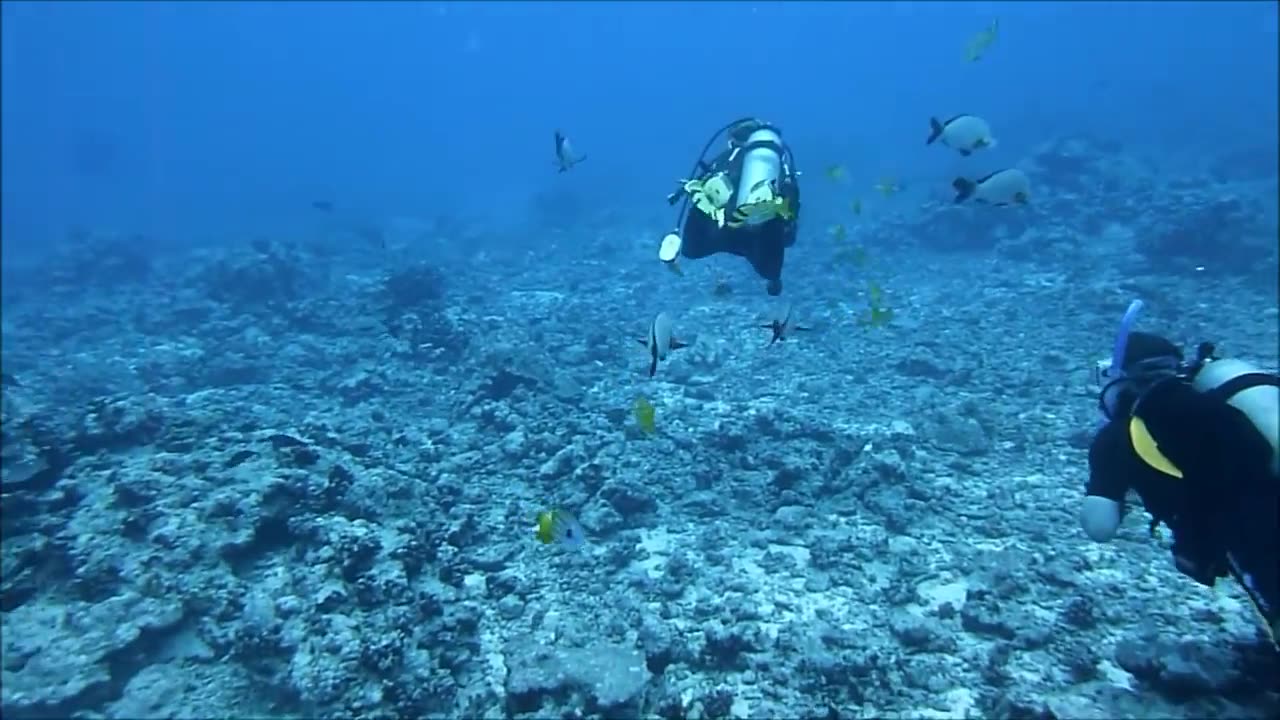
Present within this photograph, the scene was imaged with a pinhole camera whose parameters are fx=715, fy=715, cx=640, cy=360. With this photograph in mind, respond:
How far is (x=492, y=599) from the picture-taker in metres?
6.92

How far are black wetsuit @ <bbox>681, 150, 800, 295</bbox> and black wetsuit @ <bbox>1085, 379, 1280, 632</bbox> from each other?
3121mm

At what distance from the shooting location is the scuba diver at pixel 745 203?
5.21m

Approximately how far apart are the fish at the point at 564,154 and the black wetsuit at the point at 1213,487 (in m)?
6.47

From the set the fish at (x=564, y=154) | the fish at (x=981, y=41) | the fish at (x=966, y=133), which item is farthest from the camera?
the fish at (x=981, y=41)

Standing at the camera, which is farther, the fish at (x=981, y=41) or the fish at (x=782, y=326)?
the fish at (x=981, y=41)

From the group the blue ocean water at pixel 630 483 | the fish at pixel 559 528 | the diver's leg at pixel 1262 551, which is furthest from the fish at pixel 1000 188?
the fish at pixel 559 528

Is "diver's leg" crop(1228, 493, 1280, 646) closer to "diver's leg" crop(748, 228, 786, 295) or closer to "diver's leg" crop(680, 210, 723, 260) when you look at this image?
"diver's leg" crop(748, 228, 786, 295)

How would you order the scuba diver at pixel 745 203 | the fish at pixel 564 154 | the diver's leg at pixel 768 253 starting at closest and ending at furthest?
the scuba diver at pixel 745 203, the diver's leg at pixel 768 253, the fish at pixel 564 154

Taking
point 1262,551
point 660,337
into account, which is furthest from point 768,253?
point 1262,551

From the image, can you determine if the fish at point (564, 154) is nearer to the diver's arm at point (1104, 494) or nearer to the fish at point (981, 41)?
the fish at point (981, 41)

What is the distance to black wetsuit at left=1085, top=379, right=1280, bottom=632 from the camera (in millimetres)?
3449

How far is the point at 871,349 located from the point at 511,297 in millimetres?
8942

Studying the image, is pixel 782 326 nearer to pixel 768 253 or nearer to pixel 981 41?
pixel 768 253

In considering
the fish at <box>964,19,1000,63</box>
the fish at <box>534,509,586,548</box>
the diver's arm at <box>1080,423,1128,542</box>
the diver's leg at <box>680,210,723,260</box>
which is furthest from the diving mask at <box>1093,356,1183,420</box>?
the fish at <box>964,19,1000,63</box>
